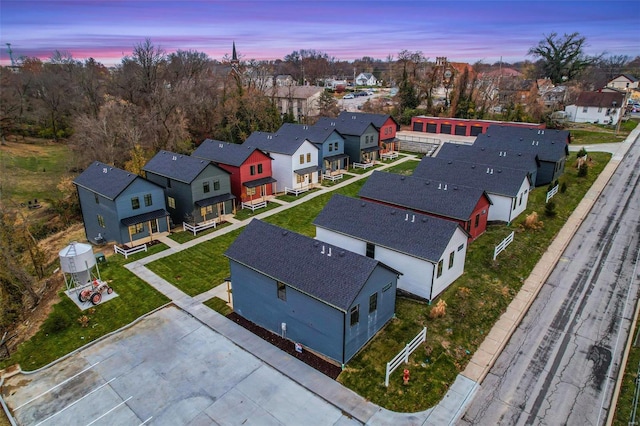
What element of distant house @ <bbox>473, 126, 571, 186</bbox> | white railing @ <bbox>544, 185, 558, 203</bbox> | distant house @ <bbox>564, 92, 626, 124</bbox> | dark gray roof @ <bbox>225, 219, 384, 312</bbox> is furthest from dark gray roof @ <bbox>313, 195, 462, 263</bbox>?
distant house @ <bbox>564, 92, 626, 124</bbox>

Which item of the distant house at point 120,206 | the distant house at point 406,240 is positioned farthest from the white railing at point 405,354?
the distant house at point 120,206

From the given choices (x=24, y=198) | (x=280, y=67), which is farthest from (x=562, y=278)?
(x=280, y=67)

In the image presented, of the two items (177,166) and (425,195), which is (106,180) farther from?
(425,195)

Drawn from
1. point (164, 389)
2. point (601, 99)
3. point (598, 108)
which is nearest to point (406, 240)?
point (164, 389)

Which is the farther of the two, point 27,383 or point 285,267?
point 285,267

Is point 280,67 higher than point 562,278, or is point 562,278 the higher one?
point 280,67

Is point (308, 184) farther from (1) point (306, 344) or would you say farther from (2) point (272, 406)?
(2) point (272, 406)

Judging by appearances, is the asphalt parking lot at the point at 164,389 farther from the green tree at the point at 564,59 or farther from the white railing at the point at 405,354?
the green tree at the point at 564,59

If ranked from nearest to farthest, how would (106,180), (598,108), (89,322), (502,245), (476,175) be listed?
(89,322), (502,245), (106,180), (476,175), (598,108)
